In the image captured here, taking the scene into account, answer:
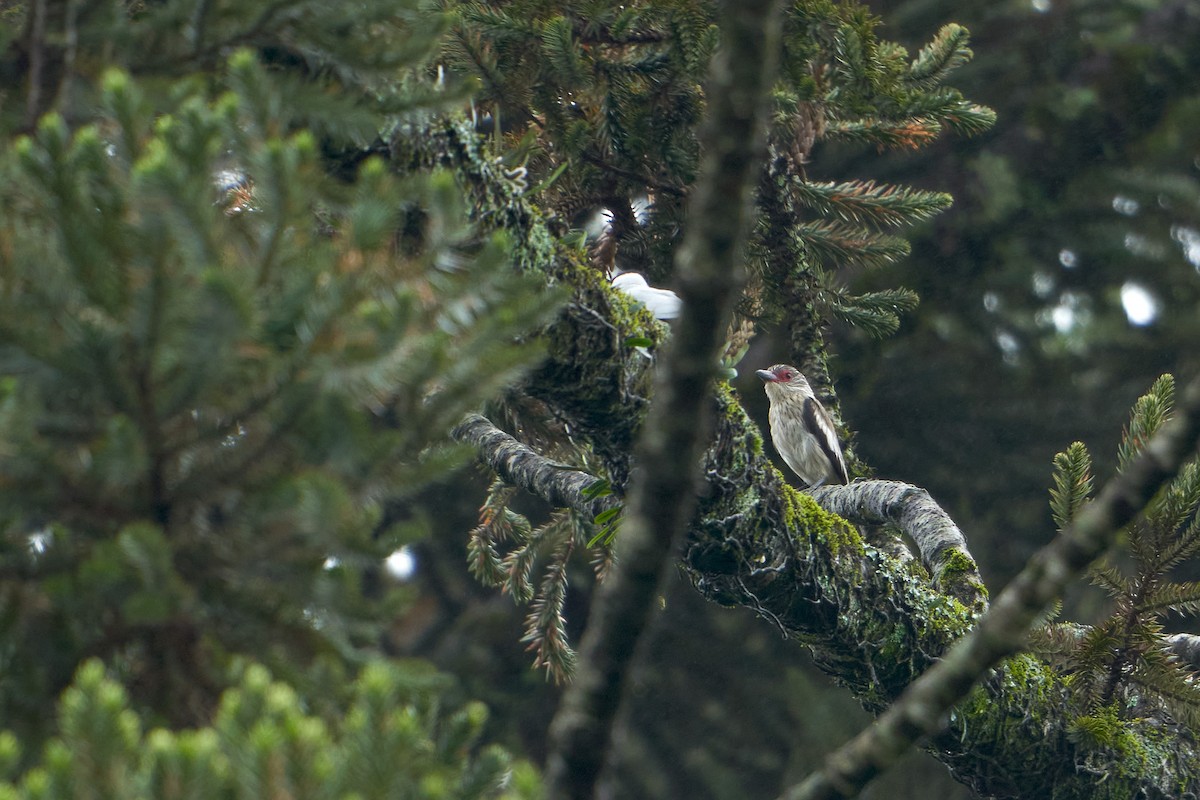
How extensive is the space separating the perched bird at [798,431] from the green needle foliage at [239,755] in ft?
16.0

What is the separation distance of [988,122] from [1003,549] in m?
3.32

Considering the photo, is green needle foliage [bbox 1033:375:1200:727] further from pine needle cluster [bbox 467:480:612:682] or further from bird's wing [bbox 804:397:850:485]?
bird's wing [bbox 804:397:850:485]

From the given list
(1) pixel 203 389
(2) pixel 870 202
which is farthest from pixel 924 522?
(1) pixel 203 389

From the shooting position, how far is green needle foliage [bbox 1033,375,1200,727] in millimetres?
3133

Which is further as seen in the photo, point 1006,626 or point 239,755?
point 1006,626

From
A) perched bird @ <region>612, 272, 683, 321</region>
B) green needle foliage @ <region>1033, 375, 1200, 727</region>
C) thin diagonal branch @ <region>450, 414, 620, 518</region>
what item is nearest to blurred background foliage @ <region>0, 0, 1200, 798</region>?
perched bird @ <region>612, 272, 683, 321</region>

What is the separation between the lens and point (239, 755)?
4.15ft

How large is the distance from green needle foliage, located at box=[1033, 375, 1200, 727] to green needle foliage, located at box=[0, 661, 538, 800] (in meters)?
2.12

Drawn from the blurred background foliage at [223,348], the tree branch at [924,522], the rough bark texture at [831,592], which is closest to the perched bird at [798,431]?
the tree branch at [924,522]

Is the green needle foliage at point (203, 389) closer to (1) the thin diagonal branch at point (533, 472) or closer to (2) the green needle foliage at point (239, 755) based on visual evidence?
(2) the green needle foliage at point (239, 755)

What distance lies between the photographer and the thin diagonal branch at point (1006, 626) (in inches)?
69.8

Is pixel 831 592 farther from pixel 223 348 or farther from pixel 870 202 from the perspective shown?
pixel 223 348

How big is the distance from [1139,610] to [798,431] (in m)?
3.27

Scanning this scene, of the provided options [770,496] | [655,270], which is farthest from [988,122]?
[770,496]
